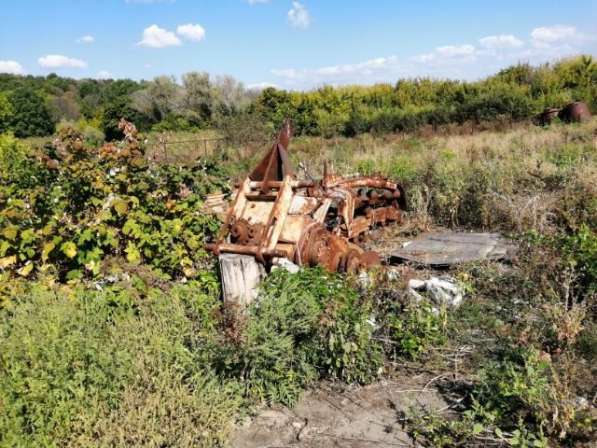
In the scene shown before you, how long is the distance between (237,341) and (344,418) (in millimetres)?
854

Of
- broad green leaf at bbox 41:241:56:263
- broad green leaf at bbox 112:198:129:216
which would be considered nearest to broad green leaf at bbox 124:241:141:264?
broad green leaf at bbox 112:198:129:216

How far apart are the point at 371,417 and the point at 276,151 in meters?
2.69

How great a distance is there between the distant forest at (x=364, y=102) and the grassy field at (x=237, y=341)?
1503cm

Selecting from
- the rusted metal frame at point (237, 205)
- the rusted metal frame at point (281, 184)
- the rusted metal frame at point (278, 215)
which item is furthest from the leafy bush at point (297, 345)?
the rusted metal frame at point (281, 184)

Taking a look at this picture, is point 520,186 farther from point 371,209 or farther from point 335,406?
point 335,406

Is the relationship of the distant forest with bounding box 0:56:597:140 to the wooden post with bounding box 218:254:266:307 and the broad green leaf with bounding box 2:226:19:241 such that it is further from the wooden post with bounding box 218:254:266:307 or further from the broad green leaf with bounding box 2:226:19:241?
the wooden post with bounding box 218:254:266:307

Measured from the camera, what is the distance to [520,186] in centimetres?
769

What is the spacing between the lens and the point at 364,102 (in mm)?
26844

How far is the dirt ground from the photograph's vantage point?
3.04m

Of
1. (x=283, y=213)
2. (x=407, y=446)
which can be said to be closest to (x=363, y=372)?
(x=407, y=446)

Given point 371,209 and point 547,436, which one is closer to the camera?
point 547,436

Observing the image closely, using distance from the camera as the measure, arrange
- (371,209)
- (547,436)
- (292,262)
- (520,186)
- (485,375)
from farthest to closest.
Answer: (520,186) < (371,209) < (292,262) < (485,375) < (547,436)

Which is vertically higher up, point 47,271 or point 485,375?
point 47,271

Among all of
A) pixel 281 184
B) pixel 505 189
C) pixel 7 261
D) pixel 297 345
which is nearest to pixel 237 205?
pixel 281 184
